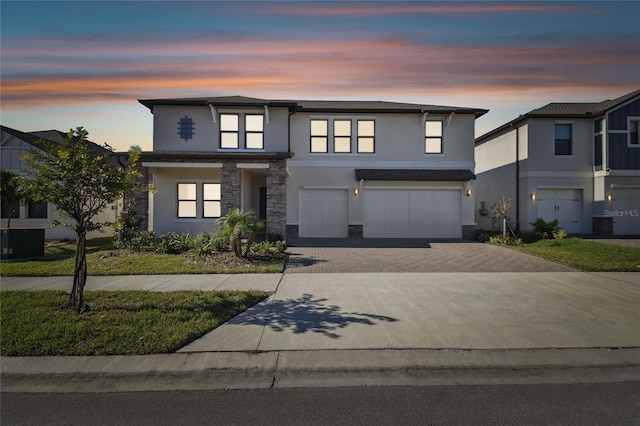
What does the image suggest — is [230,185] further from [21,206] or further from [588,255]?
→ [588,255]

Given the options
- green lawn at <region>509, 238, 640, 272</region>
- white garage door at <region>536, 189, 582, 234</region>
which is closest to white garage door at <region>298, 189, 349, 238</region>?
green lawn at <region>509, 238, 640, 272</region>

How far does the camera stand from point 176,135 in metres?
18.0

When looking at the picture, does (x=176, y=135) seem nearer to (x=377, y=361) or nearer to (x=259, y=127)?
(x=259, y=127)

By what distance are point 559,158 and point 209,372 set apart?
22.1 m

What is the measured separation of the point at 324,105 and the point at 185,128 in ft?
24.4

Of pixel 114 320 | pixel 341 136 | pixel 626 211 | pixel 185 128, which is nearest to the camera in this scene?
pixel 114 320

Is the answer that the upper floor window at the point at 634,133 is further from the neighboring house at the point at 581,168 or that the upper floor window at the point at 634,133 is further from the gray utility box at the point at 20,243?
the gray utility box at the point at 20,243

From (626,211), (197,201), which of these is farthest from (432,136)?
(197,201)

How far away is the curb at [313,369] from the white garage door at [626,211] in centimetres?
1895

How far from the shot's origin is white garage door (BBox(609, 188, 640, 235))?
64.0ft

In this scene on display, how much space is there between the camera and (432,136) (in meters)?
19.3

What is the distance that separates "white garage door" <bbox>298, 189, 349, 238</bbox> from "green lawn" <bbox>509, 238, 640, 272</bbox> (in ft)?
26.8

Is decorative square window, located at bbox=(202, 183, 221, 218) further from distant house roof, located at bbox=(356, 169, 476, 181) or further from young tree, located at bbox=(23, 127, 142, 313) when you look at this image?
young tree, located at bbox=(23, 127, 142, 313)

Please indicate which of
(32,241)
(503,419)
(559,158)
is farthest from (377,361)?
(559,158)
